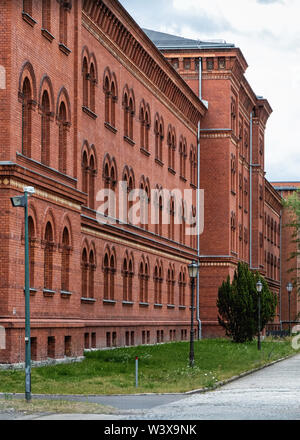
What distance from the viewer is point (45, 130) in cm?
3300

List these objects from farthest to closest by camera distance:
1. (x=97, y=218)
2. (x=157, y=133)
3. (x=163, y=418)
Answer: (x=157, y=133)
(x=97, y=218)
(x=163, y=418)

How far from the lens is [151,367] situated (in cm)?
3475

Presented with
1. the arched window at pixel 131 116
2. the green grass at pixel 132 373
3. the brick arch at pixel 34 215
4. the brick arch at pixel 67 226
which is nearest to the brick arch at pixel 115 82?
the arched window at pixel 131 116

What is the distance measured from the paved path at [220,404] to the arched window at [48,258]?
688 centimetres

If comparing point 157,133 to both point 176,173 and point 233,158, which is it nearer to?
point 176,173

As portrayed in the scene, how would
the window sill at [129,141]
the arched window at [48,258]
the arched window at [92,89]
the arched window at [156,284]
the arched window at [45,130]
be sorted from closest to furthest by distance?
the arched window at [45,130] < the arched window at [48,258] < the arched window at [92,89] < the window sill at [129,141] < the arched window at [156,284]

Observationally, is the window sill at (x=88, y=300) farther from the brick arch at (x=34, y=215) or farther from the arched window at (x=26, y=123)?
the arched window at (x=26, y=123)

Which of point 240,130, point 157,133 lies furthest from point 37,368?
point 240,130

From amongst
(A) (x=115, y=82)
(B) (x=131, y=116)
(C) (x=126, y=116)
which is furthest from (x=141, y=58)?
(A) (x=115, y=82)

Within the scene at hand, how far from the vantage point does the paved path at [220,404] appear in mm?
18516

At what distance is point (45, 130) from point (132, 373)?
26.9 feet

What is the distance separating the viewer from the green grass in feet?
85.8

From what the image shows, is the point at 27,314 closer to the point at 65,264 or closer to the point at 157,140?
the point at 65,264

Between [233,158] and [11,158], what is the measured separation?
41.7 meters
